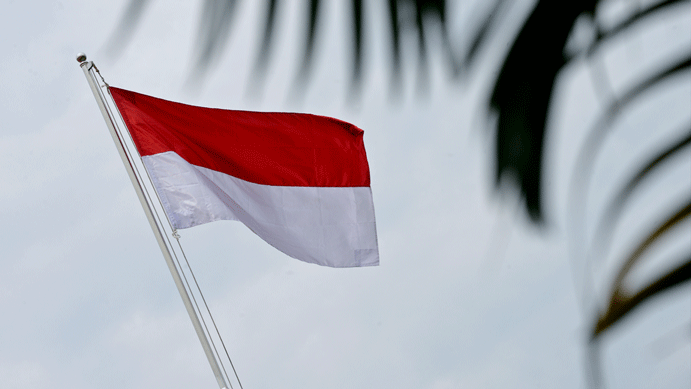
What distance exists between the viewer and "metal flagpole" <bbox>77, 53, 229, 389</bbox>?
820 cm

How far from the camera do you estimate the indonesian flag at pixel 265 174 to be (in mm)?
7957

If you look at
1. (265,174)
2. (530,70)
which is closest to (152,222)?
(265,174)

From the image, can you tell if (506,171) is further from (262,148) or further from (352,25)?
(262,148)

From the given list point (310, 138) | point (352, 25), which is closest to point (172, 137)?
point (310, 138)

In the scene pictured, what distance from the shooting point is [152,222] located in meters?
8.25

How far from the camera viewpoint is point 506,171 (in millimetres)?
691

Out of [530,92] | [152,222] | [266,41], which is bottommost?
[152,222]

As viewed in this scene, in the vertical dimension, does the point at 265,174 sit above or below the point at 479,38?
below

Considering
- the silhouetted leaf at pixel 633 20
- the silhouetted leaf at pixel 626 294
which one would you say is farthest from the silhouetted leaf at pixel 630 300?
the silhouetted leaf at pixel 633 20

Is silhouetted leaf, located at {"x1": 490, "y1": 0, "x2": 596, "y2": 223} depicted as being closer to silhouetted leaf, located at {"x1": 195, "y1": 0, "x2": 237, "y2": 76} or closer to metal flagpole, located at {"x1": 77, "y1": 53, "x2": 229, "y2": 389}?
silhouetted leaf, located at {"x1": 195, "y1": 0, "x2": 237, "y2": 76}

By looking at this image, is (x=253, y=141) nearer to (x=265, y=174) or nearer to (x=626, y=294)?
(x=265, y=174)

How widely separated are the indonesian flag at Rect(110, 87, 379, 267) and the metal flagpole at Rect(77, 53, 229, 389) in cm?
29

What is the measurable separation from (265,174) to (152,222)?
132cm

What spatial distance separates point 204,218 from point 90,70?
2.04m
